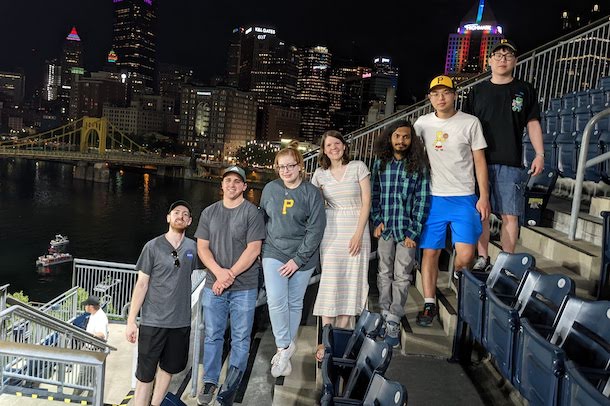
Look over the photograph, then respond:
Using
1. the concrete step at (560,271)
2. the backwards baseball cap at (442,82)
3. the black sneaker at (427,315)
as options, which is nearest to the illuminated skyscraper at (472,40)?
the concrete step at (560,271)

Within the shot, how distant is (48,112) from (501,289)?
212887 mm

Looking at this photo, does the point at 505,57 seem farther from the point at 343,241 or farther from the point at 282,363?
the point at 282,363

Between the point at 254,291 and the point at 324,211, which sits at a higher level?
the point at 324,211

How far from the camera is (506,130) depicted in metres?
3.32

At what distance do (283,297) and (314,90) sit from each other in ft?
485

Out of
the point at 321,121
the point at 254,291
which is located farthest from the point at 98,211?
the point at 321,121

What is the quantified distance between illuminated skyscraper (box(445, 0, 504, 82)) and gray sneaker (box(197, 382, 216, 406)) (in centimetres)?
10832

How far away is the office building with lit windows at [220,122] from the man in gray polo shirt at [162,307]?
102726 millimetres

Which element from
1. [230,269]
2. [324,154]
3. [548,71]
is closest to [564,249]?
[324,154]

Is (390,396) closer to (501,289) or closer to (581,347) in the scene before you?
(581,347)

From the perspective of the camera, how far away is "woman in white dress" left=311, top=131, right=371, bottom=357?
305cm

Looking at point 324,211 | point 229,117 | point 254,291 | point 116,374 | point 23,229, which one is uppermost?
point 229,117

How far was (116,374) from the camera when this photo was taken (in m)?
6.49

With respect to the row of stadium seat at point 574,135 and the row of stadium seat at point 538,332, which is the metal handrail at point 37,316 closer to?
the row of stadium seat at point 538,332
